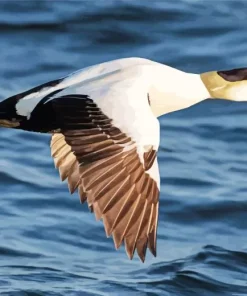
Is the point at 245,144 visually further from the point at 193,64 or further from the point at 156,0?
the point at 156,0

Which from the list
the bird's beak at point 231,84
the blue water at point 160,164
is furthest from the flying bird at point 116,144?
the blue water at point 160,164

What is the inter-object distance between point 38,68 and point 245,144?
5.77ft

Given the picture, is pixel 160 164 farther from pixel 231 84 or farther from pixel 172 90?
pixel 172 90

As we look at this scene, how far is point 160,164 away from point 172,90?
2618mm

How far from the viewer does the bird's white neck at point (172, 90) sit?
190 inches

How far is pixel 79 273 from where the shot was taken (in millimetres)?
6035

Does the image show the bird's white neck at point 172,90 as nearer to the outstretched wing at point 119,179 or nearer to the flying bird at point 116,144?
the flying bird at point 116,144

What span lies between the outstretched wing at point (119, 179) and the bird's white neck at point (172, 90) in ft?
1.47

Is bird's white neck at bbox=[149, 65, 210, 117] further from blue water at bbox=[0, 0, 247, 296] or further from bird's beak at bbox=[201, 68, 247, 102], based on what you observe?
blue water at bbox=[0, 0, 247, 296]

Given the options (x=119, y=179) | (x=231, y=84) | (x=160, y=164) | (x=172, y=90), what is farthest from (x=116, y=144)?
(x=160, y=164)

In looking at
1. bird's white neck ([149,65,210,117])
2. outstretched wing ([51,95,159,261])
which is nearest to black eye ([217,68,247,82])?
bird's white neck ([149,65,210,117])

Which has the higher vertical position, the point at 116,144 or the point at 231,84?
the point at 231,84

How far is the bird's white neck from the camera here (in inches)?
190

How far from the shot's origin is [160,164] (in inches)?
295
